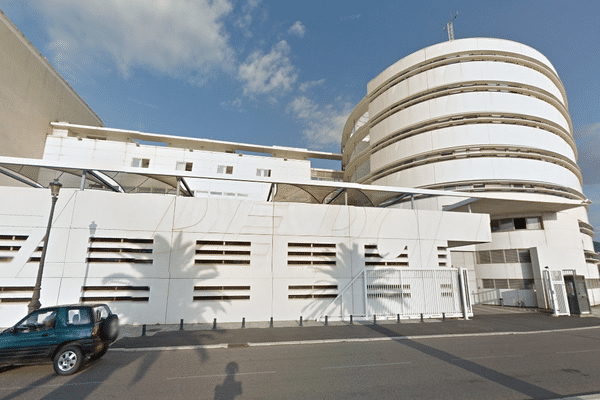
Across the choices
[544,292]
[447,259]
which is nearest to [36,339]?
[447,259]

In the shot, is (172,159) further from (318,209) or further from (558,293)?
(558,293)

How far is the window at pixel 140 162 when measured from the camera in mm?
33250

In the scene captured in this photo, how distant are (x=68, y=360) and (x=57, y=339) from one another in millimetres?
637

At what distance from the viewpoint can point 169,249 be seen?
52.7 ft

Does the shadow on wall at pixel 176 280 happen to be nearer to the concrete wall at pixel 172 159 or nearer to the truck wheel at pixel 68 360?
the truck wheel at pixel 68 360

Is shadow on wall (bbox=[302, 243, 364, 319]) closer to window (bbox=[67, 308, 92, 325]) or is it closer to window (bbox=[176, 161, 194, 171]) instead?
window (bbox=[67, 308, 92, 325])

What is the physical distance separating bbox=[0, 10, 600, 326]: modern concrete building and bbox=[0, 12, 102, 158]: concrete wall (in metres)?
0.17

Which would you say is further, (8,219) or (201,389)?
(8,219)

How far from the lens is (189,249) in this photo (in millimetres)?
16297

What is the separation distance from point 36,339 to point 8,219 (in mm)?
10909

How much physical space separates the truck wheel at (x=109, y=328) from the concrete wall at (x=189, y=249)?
659 cm

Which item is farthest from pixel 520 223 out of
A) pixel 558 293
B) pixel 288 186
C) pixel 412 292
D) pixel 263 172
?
pixel 263 172

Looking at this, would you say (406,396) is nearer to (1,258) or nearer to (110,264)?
(110,264)

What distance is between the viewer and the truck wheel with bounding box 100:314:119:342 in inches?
330
